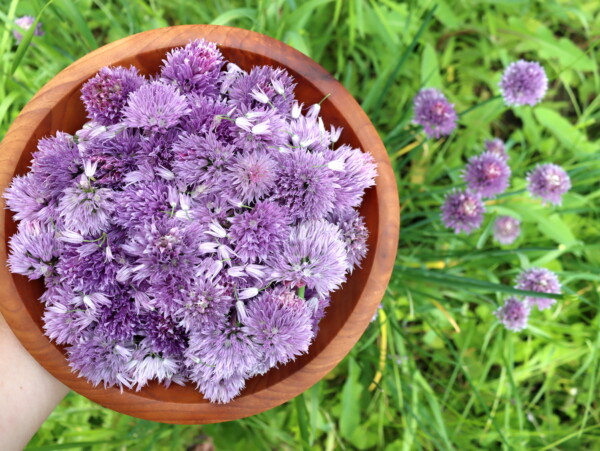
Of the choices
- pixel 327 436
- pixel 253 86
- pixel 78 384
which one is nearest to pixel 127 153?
pixel 253 86

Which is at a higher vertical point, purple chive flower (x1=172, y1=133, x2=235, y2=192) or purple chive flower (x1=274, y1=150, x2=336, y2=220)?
purple chive flower (x1=172, y1=133, x2=235, y2=192)

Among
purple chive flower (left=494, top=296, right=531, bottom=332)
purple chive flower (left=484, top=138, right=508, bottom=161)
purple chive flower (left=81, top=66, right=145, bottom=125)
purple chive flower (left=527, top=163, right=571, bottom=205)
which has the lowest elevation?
purple chive flower (left=494, top=296, right=531, bottom=332)

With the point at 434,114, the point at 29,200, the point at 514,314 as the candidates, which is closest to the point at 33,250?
the point at 29,200

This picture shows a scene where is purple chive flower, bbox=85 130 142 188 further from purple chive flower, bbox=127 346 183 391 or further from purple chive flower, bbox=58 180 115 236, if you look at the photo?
purple chive flower, bbox=127 346 183 391

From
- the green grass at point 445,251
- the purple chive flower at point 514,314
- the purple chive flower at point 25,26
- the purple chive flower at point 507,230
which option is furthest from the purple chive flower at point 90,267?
the purple chive flower at point 507,230

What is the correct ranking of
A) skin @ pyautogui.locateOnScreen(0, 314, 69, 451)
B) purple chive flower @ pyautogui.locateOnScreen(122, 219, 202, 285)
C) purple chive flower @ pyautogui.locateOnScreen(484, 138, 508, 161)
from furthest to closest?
purple chive flower @ pyautogui.locateOnScreen(484, 138, 508, 161)
skin @ pyautogui.locateOnScreen(0, 314, 69, 451)
purple chive flower @ pyautogui.locateOnScreen(122, 219, 202, 285)

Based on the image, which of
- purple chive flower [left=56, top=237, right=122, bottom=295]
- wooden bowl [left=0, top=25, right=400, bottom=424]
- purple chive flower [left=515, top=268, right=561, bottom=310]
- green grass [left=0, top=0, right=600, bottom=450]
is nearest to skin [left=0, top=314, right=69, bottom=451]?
wooden bowl [left=0, top=25, right=400, bottom=424]

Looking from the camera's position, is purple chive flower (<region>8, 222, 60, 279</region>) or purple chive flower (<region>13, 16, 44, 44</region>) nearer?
purple chive flower (<region>8, 222, 60, 279</region>)

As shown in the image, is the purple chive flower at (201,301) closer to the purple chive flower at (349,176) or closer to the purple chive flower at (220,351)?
the purple chive flower at (220,351)
